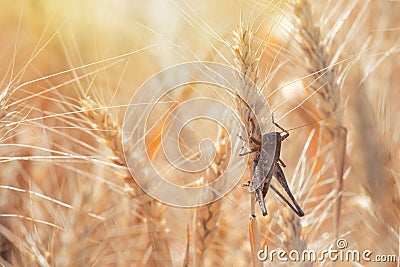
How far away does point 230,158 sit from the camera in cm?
105

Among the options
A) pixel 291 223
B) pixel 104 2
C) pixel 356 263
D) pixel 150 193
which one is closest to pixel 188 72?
pixel 150 193

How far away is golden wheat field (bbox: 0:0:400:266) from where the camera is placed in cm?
103

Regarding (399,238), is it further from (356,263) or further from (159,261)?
(159,261)

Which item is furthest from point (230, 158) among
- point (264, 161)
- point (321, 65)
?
point (321, 65)

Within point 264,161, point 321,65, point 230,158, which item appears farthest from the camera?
point 321,65

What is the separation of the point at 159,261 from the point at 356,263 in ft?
1.25
